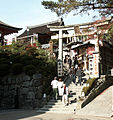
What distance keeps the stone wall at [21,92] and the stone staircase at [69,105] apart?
3.09ft

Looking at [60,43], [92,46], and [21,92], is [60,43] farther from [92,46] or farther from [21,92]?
[21,92]

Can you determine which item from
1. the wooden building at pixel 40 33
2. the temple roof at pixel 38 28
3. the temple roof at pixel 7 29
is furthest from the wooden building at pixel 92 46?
the temple roof at pixel 38 28

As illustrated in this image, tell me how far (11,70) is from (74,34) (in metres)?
5.79

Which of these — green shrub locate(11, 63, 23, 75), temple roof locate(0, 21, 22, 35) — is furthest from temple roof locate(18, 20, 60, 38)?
green shrub locate(11, 63, 23, 75)

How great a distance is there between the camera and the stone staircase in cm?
1137

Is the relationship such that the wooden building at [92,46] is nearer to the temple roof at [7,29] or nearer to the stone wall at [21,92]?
the stone wall at [21,92]

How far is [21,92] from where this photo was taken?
14211 millimetres

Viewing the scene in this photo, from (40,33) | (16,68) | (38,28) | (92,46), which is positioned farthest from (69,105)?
(38,28)

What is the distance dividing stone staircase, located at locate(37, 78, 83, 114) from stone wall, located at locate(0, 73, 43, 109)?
0.94 m

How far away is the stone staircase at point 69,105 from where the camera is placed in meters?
11.4

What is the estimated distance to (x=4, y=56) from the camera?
18172mm

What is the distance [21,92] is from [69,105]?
405 cm

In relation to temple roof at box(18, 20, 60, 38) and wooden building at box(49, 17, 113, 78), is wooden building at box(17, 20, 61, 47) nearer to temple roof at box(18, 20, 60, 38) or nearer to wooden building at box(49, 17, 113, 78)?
temple roof at box(18, 20, 60, 38)

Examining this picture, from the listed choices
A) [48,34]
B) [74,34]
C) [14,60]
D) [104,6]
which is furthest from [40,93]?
[48,34]
